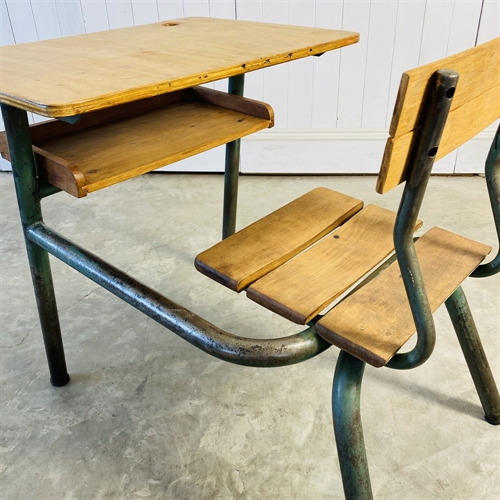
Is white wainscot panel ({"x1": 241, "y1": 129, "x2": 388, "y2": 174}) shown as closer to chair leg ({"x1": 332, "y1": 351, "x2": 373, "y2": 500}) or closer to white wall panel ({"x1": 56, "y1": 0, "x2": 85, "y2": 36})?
white wall panel ({"x1": 56, "y1": 0, "x2": 85, "y2": 36})

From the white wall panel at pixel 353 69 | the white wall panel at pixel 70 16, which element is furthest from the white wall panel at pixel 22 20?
the white wall panel at pixel 353 69

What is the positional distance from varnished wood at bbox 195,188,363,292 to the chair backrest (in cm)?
39

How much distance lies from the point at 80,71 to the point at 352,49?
1.82 meters

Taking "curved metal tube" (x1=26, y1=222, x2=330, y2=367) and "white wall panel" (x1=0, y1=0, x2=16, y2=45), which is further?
"white wall panel" (x1=0, y1=0, x2=16, y2=45)

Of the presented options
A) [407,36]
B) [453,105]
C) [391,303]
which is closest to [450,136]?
[453,105]

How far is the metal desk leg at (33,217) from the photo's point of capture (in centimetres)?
116

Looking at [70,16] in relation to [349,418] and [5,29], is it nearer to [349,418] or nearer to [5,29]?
[5,29]

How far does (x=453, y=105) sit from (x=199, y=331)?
0.57m

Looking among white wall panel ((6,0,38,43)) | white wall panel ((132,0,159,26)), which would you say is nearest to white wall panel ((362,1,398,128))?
white wall panel ((132,0,159,26))

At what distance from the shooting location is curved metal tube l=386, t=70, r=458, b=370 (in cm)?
76

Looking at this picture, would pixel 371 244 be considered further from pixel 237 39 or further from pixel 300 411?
pixel 237 39

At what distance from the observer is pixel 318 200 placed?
1444 millimetres

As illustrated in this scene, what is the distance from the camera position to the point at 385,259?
1.28m

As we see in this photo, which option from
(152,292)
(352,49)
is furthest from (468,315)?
(352,49)
